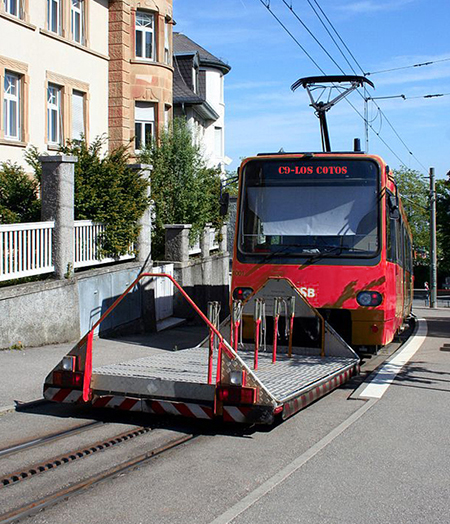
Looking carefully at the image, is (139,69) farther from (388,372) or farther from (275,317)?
(275,317)

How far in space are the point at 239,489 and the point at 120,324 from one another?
36.3 feet

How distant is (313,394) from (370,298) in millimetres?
3605

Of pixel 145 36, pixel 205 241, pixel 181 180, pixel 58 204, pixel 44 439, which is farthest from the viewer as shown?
pixel 145 36

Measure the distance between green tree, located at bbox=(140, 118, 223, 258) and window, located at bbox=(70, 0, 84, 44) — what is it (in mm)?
3808

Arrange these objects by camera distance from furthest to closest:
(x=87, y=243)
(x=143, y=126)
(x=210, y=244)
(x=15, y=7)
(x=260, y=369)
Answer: (x=143, y=126) → (x=210, y=244) → (x=15, y=7) → (x=87, y=243) → (x=260, y=369)

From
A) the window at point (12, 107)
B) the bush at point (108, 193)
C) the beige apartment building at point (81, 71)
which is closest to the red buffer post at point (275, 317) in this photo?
the bush at point (108, 193)

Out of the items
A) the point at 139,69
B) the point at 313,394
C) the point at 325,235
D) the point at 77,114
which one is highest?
the point at 139,69

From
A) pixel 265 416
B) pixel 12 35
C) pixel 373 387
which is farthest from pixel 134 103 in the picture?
pixel 265 416

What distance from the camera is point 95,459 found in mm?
6508

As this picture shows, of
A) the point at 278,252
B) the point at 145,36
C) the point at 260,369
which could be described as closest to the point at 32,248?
the point at 278,252

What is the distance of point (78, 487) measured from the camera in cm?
565

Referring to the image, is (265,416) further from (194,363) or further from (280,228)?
(280,228)

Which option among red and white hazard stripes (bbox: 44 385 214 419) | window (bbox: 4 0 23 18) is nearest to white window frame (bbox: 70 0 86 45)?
window (bbox: 4 0 23 18)

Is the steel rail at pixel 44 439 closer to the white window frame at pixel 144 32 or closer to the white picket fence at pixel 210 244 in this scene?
the white picket fence at pixel 210 244
